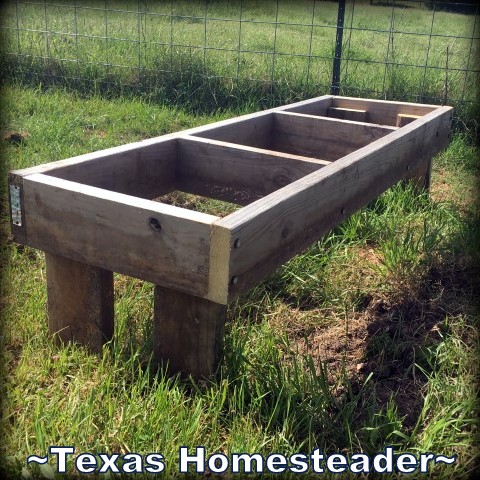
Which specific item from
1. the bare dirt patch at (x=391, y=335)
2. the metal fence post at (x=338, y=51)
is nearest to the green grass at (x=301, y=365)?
the bare dirt patch at (x=391, y=335)

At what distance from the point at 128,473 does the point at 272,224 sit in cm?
77

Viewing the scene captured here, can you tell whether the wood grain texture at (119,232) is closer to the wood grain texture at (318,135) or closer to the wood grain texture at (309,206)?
the wood grain texture at (309,206)

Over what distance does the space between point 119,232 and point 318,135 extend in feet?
5.49

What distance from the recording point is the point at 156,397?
2053 millimetres

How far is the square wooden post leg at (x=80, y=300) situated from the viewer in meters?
2.32

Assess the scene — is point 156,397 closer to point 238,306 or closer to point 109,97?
point 238,306

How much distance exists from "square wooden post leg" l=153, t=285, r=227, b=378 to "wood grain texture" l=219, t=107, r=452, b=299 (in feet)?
0.79

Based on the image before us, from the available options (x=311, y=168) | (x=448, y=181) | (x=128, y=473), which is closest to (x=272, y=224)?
(x=311, y=168)

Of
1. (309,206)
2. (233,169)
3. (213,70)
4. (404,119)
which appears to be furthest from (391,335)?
(213,70)

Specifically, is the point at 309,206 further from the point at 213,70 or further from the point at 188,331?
the point at 213,70

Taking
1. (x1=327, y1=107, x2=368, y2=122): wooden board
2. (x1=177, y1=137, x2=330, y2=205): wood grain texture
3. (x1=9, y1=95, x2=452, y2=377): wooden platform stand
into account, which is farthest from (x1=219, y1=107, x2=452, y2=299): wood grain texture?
(x1=327, y1=107, x2=368, y2=122): wooden board

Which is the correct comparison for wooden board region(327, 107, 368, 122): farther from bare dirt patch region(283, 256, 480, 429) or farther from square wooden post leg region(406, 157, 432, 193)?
bare dirt patch region(283, 256, 480, 429)

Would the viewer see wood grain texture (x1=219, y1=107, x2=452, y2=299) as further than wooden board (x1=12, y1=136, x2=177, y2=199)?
No

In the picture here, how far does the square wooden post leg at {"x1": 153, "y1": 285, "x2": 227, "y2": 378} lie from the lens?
2.15 meters
